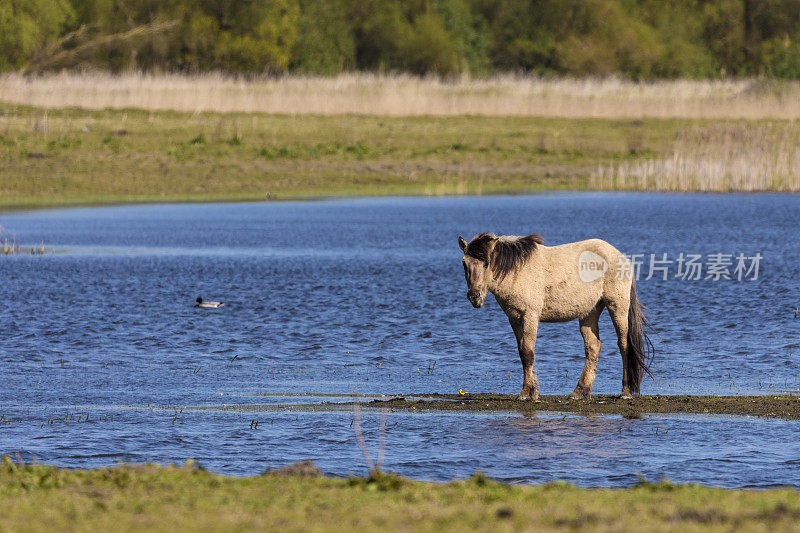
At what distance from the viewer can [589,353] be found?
11328 millimetres

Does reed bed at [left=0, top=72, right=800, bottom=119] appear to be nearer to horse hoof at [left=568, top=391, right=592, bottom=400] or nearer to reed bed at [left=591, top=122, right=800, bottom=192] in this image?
reed bed at [left=591, top=122, right=800, bottom=192]

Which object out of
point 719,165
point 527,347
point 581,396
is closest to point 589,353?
point 581,396

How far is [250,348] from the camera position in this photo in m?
14.9

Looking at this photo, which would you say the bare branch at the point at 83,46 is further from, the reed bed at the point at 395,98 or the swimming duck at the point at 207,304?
the swimming duck at the point at 207,304

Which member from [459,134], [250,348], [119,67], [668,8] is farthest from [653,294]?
[668,8]

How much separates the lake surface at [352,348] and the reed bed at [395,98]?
14.8m

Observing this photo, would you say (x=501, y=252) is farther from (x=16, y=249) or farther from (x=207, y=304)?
(x=16, y=249)

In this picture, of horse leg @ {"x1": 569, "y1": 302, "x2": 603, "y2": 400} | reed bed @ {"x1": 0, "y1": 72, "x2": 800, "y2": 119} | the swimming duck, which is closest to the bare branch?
reed bed @ {"x1": 0, "y1": 72, "x2": 800, "y2": 119}

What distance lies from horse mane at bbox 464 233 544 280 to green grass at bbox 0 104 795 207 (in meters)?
25.6

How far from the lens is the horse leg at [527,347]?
1091 centimetres

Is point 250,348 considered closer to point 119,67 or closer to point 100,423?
point 100,423

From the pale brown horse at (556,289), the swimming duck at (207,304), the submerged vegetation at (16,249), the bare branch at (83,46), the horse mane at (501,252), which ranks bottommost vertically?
the submerged vegetation at (16,249)

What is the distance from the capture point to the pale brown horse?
10.8m

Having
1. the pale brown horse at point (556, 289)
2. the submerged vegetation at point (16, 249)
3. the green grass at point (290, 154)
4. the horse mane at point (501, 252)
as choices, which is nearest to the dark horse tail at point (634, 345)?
the pale brown horse at point (556, 289)
